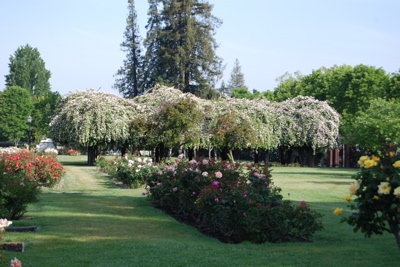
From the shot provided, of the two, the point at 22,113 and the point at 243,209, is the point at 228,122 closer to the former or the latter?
the point at 243,209

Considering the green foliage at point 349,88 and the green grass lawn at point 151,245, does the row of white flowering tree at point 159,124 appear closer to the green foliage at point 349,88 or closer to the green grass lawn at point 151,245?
the green foliage at point 349,88

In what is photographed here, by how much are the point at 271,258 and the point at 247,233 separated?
1565mm

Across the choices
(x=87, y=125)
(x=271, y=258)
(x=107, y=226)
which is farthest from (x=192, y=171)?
(x=87, y=125)

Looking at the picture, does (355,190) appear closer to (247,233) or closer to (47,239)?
(247,233)

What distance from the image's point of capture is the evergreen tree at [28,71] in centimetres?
8306

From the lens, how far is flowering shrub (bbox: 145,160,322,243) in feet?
29.7

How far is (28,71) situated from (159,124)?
61.2m

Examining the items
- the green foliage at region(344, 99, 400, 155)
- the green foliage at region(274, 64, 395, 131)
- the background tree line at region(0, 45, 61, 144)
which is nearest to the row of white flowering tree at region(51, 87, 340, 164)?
the green foliage at region(274, 64, 395, 131)

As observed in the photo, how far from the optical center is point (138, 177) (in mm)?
18844

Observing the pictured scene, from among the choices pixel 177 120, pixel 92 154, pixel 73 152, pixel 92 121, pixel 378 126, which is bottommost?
pixel 92 154

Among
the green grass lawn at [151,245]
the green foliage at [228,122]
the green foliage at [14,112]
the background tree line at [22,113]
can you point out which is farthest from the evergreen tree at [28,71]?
the green grass lawn at [151,245]

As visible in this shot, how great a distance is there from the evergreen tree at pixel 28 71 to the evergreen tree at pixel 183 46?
1379 inches

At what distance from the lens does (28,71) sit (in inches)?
3312

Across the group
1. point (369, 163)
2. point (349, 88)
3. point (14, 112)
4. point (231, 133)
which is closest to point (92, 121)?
point (231, 133)
